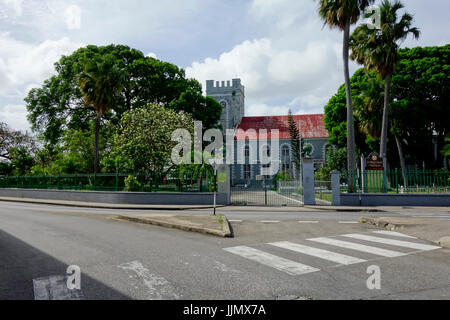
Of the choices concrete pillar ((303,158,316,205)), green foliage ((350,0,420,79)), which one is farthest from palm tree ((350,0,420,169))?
concrete pillar ((303,158,316,205))

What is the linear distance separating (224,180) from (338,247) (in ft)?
43.3

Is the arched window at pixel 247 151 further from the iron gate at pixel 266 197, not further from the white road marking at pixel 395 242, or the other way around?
the white road marking at pixel 395 242

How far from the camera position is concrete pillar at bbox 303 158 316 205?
63.0ft

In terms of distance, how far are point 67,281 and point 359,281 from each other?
4.29 m

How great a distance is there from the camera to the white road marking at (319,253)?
6037 mm

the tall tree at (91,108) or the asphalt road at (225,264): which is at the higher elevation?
the tall tree at (91,108)

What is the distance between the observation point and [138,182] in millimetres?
21938

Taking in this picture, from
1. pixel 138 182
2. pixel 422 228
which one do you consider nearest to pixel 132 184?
pixel 138 182

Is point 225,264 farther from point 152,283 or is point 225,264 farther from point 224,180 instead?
point 224,180

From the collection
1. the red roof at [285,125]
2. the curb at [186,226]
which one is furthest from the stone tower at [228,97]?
the curb at [186,226]

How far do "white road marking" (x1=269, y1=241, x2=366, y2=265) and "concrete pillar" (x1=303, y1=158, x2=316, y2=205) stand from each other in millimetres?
11951

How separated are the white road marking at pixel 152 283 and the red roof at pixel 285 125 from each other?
5131 centimetres

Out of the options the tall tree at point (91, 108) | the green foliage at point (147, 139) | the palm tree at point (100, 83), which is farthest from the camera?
the tall tree at point (91, 108)
